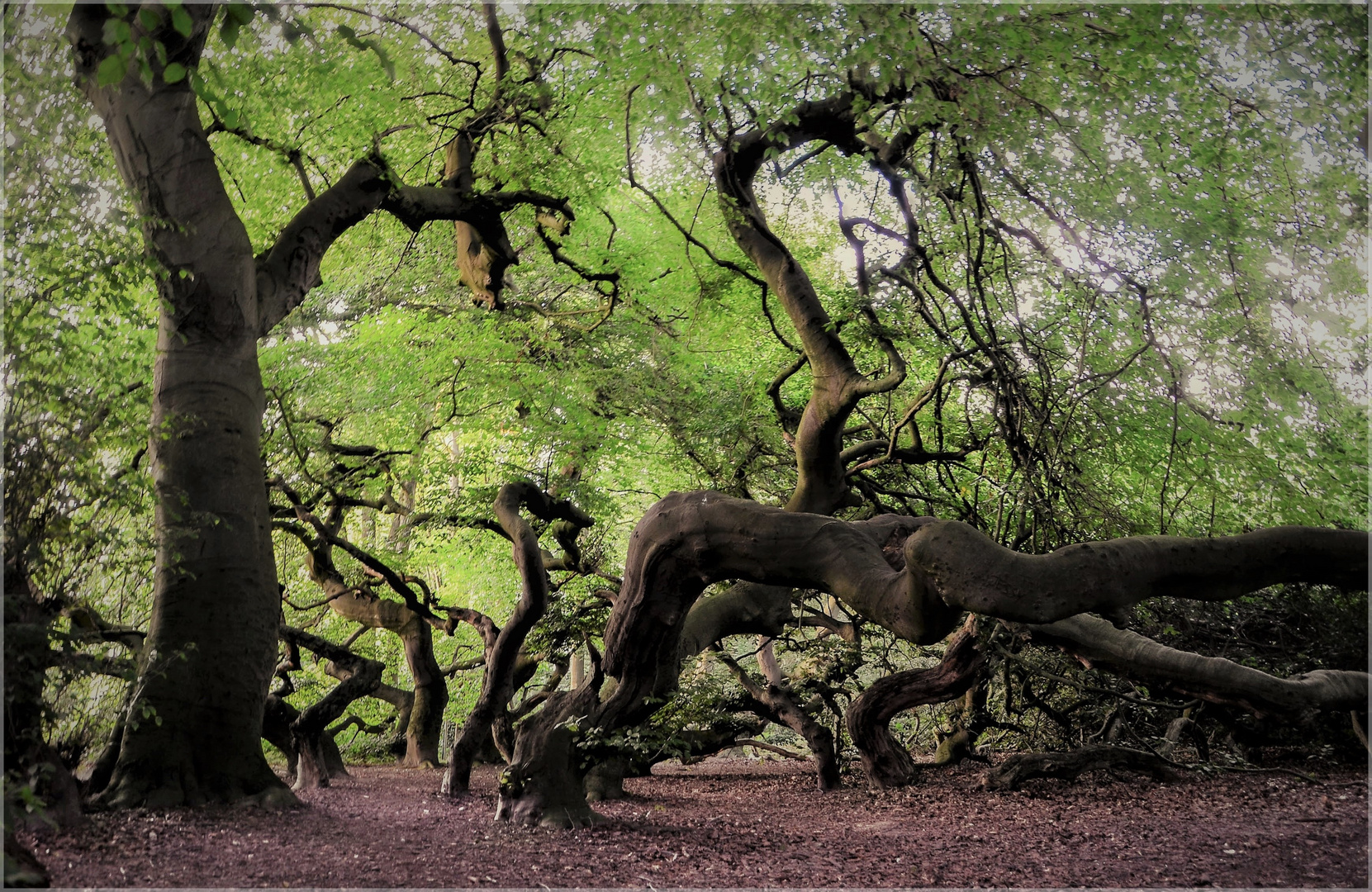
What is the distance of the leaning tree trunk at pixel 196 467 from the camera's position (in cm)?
539

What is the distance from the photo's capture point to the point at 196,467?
236 inches

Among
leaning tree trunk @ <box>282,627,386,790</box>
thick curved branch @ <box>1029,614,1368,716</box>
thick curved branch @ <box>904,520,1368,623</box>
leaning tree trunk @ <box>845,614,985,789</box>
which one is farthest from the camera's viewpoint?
leaning tree trunk @ <box>282,627,386,790</box>

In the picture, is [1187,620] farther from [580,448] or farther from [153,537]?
[153,537]

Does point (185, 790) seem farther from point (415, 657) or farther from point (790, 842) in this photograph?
point (415, 657)

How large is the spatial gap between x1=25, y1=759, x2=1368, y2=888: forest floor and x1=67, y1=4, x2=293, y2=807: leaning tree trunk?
393 millimetres

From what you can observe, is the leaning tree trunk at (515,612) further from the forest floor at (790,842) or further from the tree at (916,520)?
the tree at (916,520)

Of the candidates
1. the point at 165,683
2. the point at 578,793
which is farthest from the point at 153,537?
the point at 578,793

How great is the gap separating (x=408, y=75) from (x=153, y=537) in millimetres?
5703

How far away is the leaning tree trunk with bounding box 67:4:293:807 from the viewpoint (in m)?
5.39

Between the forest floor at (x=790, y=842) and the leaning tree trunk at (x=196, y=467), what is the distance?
1.29 ft

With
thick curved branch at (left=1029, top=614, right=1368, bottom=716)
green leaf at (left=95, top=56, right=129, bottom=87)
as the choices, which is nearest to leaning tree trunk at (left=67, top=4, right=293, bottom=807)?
green leaf at (left=95, top=56, right=129, bottom=87)

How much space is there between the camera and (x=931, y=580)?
155 inches

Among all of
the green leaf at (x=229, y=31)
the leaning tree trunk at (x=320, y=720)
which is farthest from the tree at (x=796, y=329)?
the leaning tree trunk at (x=320, y=720)

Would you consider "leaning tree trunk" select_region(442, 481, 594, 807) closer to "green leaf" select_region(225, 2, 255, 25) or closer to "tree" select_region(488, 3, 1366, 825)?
"tree" select_region(488, 3, 1366, 825)
